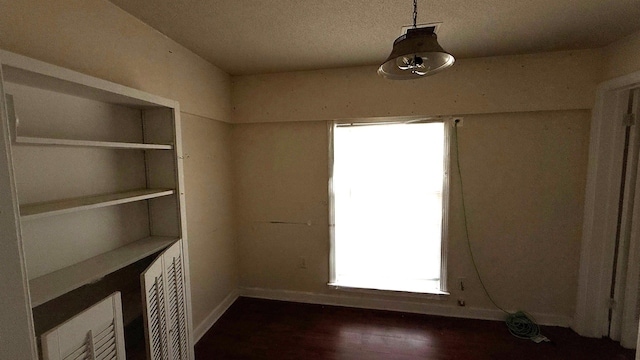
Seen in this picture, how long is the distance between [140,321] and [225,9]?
2170mm

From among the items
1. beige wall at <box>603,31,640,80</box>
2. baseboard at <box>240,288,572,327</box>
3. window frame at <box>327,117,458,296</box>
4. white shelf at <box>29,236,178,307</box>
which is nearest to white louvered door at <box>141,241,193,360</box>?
white shelf at <box>29,236,178,307</box>

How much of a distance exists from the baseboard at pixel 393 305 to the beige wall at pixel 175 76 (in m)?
0.49

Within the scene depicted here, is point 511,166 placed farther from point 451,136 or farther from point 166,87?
point 166,87

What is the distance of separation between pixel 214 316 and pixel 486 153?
3098 mm

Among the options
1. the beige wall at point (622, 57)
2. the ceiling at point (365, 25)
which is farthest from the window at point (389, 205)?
the beige wall at point (622, 57)

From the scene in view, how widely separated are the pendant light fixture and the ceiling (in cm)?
61

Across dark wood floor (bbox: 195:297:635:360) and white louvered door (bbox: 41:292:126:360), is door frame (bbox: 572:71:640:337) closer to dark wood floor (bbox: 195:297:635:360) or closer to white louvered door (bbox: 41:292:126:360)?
dark wood floor (bbox: 195:297:635:360)

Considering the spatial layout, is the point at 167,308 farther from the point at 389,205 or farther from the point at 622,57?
the point at 622,57

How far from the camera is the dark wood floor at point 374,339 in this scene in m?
2.20

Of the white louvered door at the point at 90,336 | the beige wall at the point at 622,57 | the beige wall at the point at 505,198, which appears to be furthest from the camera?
the beige wall at the point at 505,198

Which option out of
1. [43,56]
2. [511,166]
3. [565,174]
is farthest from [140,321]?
[565,174]

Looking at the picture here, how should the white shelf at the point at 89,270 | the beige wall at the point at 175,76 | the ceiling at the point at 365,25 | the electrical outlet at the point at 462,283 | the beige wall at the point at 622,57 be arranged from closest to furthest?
the white shelf at the point at 89,270, the beige wall at the point at 175,76, the ceiling at the point at 365,25, the beige wall at the point at 622,57, the electrical outlet at the point at 462,283

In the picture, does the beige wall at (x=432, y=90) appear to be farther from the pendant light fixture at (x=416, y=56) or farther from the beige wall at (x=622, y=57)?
the pendant light fixture at (x=416, y=56)

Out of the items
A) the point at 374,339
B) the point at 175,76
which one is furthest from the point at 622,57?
the point at 175,76
